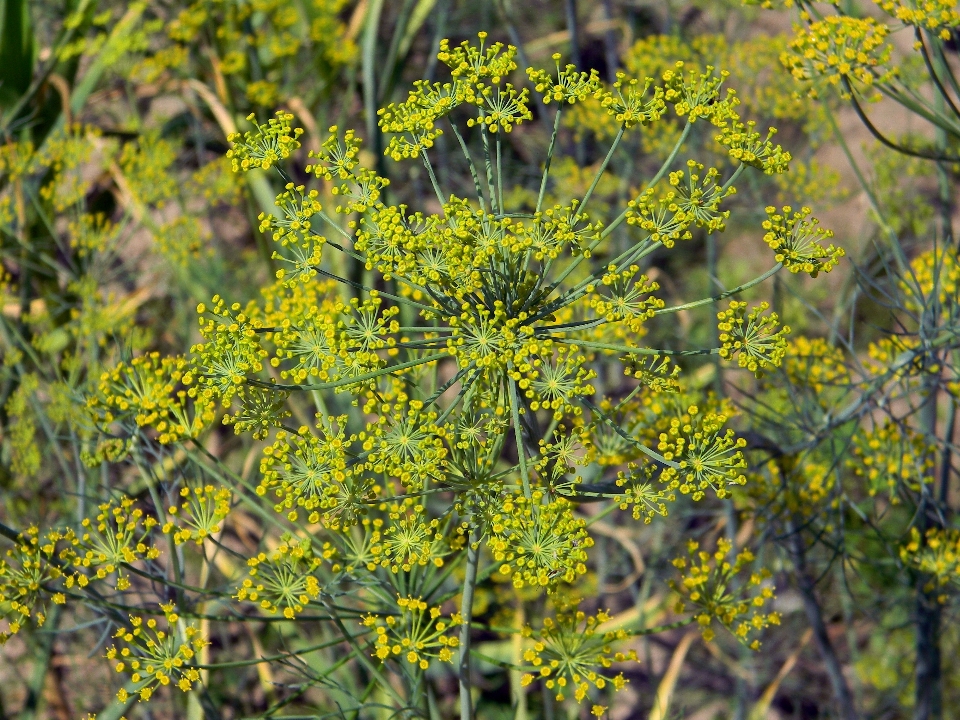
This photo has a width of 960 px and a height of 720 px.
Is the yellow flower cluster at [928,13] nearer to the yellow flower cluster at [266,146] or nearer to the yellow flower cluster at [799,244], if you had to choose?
the yellow flower cluster at [799,244]

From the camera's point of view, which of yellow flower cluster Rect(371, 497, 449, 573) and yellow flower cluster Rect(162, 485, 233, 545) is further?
yellow flower cluster Rect(162, 485, 233, 545)

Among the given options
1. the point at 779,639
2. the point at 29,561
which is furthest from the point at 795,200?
the point at 29,561

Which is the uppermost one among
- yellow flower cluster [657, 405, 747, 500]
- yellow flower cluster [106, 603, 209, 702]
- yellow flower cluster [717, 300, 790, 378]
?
yellow flower cluster [717, 300, 790, 378]

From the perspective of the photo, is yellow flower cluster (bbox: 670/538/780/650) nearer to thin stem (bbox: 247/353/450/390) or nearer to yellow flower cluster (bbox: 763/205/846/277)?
yellow flower cluster (bbox: 763/205/846/277)

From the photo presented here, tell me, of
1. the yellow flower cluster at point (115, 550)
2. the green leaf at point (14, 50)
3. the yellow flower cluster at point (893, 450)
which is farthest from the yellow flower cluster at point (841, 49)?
the green leaf at point (14, 50)

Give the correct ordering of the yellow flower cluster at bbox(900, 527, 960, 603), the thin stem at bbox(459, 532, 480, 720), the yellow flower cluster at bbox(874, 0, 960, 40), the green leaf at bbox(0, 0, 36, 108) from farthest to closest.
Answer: the green leaf at bbox(0, 0, 36, 108)
the yellow flower cluster at bbox(900, 527, 960, 603)
the yellow flower cluster at bbox(874, 0, 960, 40)
the thin stem at bbox(459, 532, 480, 720)

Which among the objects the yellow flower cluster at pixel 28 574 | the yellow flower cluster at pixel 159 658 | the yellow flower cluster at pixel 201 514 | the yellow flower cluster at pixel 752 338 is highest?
the yellow flower cluster at pixel 752 338

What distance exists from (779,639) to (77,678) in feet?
15.5

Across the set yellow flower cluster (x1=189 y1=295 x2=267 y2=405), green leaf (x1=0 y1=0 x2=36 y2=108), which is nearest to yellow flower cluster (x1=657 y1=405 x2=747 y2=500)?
yellow flower cluster (x1=189 y1=295 x2=267 y2=405)

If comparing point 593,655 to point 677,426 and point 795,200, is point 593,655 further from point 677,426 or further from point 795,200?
point 795,200

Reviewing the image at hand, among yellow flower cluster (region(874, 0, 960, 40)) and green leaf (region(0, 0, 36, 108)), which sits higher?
yellow flower cluster (region(874, 0, 960, 40))

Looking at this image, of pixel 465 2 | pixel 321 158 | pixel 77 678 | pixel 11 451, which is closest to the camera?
pixel 321 158

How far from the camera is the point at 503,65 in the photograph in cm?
225

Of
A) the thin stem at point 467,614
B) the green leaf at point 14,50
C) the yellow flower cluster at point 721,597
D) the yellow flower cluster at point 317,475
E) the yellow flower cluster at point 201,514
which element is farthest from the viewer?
the green leaf at point 14,50
